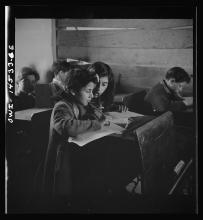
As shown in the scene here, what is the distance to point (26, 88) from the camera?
1753 mm

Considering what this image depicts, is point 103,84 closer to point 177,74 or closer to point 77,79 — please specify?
point 77,79

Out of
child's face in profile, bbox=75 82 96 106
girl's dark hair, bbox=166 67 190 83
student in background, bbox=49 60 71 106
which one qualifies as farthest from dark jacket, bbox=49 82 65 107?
girl's dark hair, bbox=166 67 190 83

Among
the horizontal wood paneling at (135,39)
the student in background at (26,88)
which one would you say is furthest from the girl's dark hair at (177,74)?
the student in background at (26,88)

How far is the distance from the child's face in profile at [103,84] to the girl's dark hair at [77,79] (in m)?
0.07

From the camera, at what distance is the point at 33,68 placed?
1.75m

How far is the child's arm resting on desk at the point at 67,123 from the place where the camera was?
1.73m

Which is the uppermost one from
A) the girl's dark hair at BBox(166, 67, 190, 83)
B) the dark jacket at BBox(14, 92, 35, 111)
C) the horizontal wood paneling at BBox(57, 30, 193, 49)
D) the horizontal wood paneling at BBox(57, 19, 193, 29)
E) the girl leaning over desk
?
the horizontal wood paneling at BBox(57, 19, 193, 29)

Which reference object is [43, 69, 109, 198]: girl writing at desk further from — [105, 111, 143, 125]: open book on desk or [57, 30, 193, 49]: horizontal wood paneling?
[57, 30, 193, 49]: horizontal wood paneling

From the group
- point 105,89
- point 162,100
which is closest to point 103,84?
point 105,89

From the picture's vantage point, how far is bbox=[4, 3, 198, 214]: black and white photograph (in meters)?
1.74

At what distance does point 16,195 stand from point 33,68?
837 millimetres

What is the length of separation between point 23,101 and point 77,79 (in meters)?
0.38

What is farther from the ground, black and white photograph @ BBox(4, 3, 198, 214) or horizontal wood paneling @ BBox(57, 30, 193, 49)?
horizontal wood paneling @ BBox(57, 30, 193, 49)
